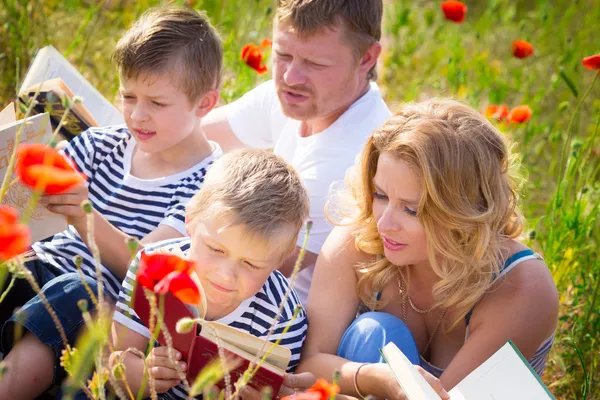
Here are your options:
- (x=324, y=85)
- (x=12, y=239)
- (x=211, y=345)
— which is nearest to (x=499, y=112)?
(x=324, y=85)

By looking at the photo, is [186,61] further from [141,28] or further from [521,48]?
[521,48]

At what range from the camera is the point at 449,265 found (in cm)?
201

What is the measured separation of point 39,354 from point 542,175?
279cm

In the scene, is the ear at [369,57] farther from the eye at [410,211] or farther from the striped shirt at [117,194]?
the eye at [410,211]

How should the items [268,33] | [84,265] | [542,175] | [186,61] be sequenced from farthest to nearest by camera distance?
1. [268,33]
2. [542,175]
3. [186,61]
4. [84,265]

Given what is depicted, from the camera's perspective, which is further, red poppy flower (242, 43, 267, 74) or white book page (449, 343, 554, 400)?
red poppy flower (242, 43, 267, 74)

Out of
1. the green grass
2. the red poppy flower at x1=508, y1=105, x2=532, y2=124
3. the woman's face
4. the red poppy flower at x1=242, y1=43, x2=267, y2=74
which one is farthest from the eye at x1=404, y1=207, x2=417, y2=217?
the red poppy flower at x1=508, y1=105, x2=532, y2=124

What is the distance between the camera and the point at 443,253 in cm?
195

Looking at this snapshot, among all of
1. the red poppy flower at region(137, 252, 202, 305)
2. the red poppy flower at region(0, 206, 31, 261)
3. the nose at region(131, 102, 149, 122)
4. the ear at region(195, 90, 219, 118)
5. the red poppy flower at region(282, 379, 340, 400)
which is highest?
the red poppy flower at region(0, 206, 31, 261)

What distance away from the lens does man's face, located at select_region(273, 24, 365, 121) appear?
2574 millimetres

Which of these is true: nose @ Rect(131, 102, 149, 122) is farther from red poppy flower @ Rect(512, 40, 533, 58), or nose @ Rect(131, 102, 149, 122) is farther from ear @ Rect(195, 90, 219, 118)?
red poppy flower @ Rect(512, 40, 533, 58)

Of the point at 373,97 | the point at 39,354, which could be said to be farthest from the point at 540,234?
the point at 39,354

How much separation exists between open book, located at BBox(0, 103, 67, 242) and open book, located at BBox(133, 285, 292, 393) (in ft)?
1.24

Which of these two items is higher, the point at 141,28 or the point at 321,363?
the point at 141,28
